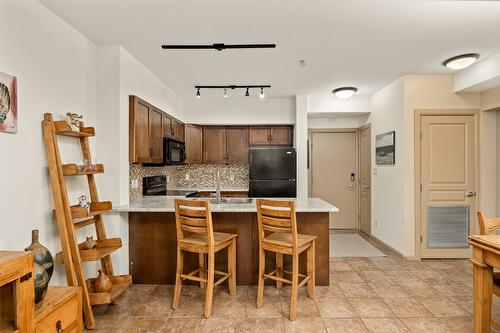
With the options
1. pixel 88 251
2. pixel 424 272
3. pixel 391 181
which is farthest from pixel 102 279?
pixel 391 181

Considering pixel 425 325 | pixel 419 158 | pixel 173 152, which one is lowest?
pixel 425 325

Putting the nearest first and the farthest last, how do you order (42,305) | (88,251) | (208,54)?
1. (42,305)
2. (88,251)
3. (208,54)

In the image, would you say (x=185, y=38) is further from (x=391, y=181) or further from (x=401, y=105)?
(x=391, y=181)

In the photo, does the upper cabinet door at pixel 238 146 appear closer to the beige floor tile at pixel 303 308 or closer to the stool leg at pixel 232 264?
the stool leg at pixel 232 264

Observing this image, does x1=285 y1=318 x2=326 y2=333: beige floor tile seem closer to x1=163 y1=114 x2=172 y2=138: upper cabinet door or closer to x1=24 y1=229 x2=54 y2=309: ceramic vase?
x1=24 y1=229 x2=54 y2=309: ceramic vase

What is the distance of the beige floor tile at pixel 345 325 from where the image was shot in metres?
2.38

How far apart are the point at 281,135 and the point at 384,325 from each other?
3655 mm

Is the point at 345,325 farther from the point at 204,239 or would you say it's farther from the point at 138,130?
the point at 138,130

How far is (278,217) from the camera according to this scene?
266 centimetres

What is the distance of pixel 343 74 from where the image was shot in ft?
13.5

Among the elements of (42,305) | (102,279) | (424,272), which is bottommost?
(424,272)

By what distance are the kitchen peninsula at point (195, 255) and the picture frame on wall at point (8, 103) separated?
134 centimetres

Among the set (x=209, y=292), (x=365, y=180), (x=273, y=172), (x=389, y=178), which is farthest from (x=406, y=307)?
(x=365, y=180)

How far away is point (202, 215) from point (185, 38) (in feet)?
5.57
